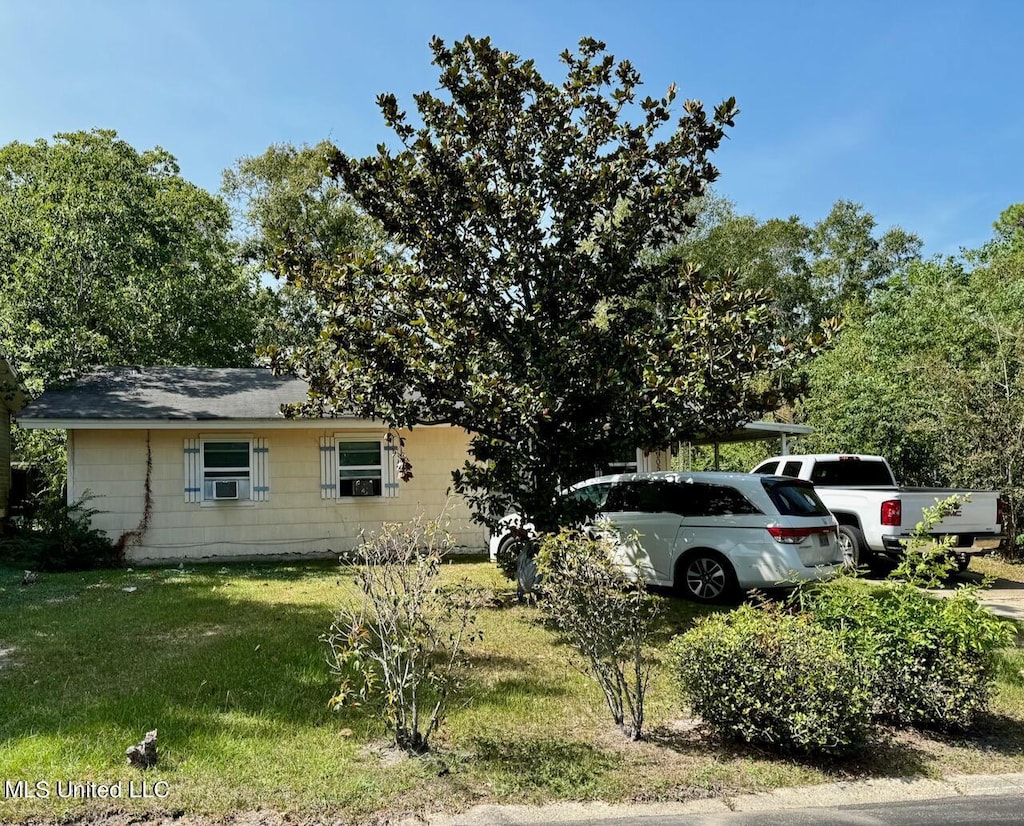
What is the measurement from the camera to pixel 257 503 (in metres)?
13.0

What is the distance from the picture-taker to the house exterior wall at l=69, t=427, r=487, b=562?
12.4 metres

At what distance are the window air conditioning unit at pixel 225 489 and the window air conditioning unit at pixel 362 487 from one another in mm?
2038

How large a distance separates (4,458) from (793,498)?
54.6ft

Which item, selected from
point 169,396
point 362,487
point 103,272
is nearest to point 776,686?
point 362,487

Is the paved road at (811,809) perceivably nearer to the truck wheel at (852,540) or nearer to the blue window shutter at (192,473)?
the truck wheel at (852,540)

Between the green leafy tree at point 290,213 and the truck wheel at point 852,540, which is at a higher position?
the green leafy tree at point 290,213

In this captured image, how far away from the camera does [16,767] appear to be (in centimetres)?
386

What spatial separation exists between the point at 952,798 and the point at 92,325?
20.8m

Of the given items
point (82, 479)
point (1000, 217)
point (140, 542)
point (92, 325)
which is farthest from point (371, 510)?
point (1000, 217)

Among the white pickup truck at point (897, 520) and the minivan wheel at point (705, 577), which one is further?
the white pickup truck at point (897, 520)

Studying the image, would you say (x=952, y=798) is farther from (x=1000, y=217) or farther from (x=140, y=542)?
(x=1000, y=217)

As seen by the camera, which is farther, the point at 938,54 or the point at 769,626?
the point at 938,54

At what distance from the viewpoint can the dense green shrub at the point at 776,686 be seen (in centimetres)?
407

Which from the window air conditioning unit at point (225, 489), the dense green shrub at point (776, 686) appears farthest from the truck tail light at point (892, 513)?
the window air conditioning unit at point (225, 489)
